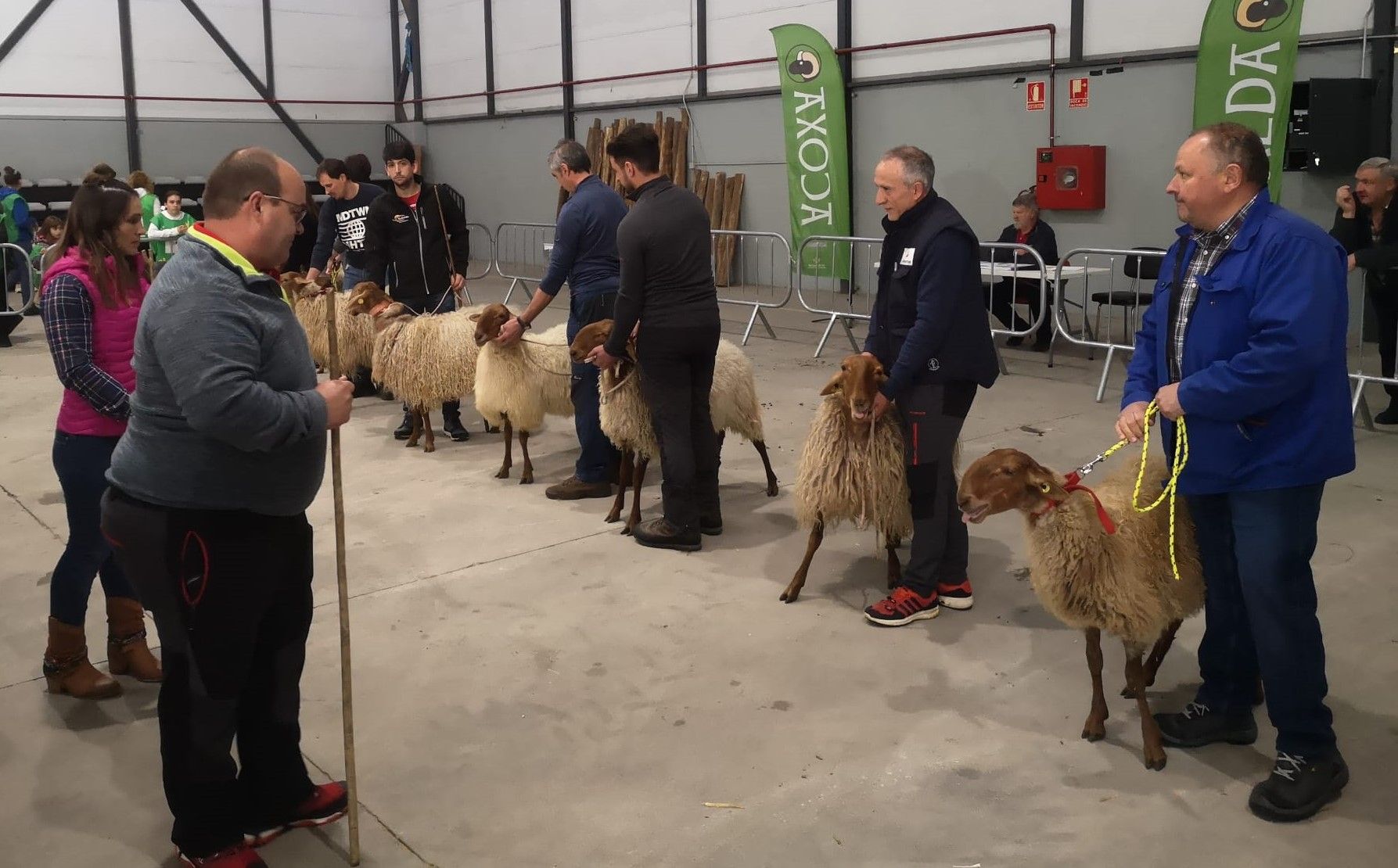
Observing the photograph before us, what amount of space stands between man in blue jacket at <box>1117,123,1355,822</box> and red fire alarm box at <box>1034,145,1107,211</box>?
866 cm

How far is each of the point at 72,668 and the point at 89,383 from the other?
1079mm

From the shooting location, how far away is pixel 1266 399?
117 inches

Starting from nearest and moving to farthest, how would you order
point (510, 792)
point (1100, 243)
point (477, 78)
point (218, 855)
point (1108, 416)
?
point (218, 855), point (510, 792), point (1108, 416), point (1100, 243), point (477, 78)

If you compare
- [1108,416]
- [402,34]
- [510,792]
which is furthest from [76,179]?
[510,792]

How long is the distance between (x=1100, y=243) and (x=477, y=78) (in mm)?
11798

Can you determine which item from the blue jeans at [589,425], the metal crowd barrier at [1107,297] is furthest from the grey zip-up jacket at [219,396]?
the metal crowd barrier at [1107,297]

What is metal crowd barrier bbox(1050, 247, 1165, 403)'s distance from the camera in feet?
28.8

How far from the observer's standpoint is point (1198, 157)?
310cm

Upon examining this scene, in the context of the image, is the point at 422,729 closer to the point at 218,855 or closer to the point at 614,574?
the point at 218,855

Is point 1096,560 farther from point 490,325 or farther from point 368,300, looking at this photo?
point 368,300

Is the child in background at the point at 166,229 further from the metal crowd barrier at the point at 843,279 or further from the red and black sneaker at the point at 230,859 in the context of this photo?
the red and black sneaker at the point at 230,859

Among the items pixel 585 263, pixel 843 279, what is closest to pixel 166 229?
pixel 843 279

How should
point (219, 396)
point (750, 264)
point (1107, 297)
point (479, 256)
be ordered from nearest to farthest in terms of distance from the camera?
1. point (219, 396)
2. point (1107, 297)
3. point (750, 264)
4. point (479, 256)

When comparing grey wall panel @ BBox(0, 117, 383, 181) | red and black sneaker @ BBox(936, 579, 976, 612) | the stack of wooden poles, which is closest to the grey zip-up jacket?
red and black sneaker @ BBox(936, 579, 976, 612)
